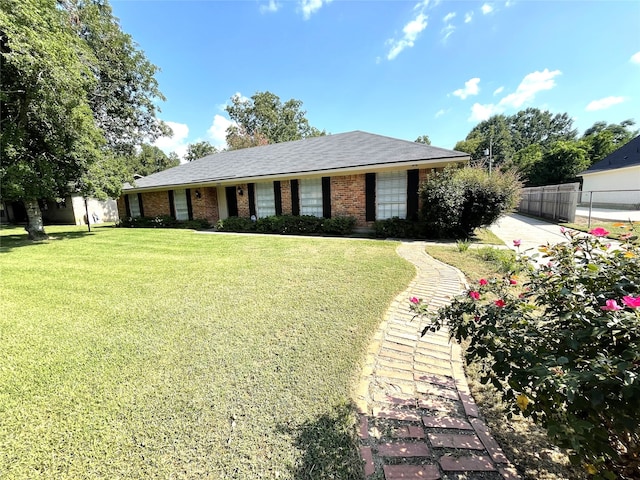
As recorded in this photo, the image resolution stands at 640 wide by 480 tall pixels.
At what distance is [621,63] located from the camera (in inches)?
493

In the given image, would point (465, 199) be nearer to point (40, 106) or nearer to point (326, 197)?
point (326, 197)

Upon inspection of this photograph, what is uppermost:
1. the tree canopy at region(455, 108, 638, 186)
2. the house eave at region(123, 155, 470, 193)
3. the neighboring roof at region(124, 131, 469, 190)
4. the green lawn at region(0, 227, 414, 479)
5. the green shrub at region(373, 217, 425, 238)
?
the tree canopy at region(455, 108, 638, 186)

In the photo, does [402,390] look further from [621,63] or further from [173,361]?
[621,63]

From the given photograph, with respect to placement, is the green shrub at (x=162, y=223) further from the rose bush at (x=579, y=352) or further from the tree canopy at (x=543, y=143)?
the tree canopy at (x=543, y=143)

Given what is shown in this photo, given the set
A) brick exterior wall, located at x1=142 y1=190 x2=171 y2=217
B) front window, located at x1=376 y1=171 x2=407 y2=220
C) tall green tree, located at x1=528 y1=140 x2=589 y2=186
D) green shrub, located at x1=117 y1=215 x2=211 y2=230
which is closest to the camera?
front window, located at x1=376 y1=171 x2=407 y2=220

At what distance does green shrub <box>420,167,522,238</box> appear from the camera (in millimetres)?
8781

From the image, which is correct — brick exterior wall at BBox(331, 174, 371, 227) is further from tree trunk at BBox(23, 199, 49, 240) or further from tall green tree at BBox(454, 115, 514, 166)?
tall green tree at BBox(454, 115, 514, 166)

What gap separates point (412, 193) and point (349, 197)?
2.61 metres

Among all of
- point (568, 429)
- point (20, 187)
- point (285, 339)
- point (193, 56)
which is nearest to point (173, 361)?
point (285, 339)

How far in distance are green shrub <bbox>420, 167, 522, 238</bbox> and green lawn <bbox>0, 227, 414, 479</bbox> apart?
432cm

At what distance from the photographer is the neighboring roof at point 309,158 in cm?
1030

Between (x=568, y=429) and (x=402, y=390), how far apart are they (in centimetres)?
141

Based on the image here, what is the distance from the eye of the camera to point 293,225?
1202 centimetres

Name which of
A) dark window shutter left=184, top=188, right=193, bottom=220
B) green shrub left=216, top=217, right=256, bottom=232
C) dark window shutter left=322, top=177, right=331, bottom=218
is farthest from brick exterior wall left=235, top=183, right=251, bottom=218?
dark window shutter left=322, top=177, right=331, bottom=218
